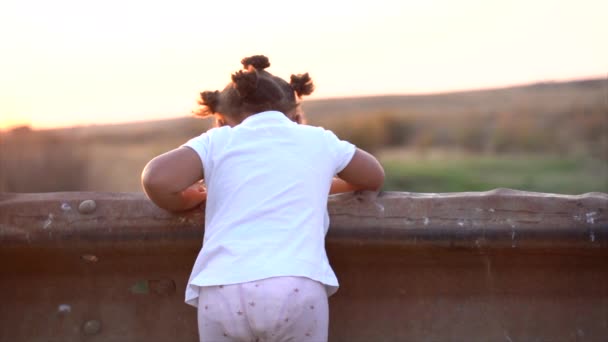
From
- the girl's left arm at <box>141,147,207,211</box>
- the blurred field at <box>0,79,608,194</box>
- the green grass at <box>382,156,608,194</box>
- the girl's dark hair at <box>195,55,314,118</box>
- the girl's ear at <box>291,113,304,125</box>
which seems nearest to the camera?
the girl's left arm at <box>141,147,207,211</box>

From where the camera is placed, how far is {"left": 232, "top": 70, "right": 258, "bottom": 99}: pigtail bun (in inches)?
139

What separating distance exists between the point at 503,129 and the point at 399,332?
1289 inches

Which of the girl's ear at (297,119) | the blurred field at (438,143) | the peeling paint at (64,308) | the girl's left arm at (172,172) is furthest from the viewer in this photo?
the blurred field at (438,143)

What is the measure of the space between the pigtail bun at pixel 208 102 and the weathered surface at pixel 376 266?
14.9 inches

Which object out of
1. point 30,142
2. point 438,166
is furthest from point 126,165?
point 30,142

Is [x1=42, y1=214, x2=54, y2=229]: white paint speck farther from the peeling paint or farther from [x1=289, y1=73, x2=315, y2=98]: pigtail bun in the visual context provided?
[x1=289, y1=73, x2=315, y2=98]: pigtail bun

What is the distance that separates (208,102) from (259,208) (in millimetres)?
528

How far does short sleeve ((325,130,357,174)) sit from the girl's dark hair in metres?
0.20

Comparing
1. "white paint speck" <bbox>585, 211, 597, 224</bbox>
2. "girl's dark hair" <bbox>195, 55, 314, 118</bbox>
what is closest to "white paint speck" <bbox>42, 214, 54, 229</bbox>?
"girl's dark hair" <bbox>195, 55, 314, 118</bbox>

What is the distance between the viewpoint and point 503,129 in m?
36.0

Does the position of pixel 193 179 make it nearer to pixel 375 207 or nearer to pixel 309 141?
pixel 309 141

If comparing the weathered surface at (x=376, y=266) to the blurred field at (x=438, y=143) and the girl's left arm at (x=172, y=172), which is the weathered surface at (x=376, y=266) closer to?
the girl's left arm at (x=172, y=172)

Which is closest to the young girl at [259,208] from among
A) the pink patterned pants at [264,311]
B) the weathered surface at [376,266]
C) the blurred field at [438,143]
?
the pink patterned pants at [264,311]

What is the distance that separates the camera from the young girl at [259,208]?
3.27 metres
